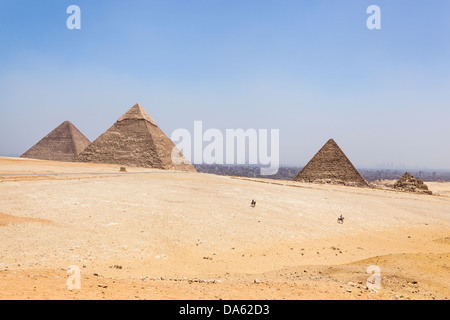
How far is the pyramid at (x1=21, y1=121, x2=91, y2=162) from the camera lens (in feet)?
263

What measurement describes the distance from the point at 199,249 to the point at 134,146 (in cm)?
6052

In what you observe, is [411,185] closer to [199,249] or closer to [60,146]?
[199,249]

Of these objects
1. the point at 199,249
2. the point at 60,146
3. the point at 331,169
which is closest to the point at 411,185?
the point at 331,169

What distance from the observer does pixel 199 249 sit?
29.7ft

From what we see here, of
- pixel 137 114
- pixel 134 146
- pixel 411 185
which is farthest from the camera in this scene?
pixel 137 114

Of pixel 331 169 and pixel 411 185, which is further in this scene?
pixel 331 169

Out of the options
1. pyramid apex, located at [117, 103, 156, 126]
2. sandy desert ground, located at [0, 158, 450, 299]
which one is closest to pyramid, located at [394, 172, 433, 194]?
sandy desert ground, located at [0, 158, 450, 299]

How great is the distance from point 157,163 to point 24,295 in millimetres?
57928

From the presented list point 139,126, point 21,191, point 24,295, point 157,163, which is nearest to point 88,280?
point 24,295

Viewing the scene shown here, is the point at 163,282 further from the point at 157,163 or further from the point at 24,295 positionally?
the point at 157,163

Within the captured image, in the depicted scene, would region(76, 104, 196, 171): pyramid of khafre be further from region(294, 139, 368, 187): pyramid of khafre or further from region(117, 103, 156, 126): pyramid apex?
region(294, 139, 368, 187): pyramid of khafre

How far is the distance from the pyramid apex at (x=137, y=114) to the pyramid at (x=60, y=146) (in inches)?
780

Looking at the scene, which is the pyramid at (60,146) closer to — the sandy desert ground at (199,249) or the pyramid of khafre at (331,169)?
the pyramid of khafre at (331,169)

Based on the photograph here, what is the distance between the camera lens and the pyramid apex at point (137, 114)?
7031cm
